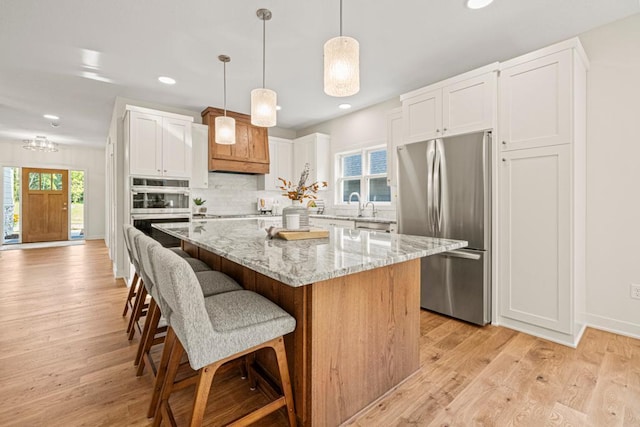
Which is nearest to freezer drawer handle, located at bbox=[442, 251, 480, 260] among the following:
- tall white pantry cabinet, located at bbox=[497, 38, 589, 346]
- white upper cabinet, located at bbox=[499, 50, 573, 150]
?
tall white pantry cabinet, located at bbox=[497, 38, 589, 346]

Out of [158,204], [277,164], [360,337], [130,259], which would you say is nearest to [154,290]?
[360,337]

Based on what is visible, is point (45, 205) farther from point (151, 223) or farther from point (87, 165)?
point (151, 223)

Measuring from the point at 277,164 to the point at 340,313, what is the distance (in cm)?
442

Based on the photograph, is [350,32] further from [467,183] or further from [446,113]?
[467,183]

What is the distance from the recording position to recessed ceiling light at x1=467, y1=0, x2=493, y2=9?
2.23 meters

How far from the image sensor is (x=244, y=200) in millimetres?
5516

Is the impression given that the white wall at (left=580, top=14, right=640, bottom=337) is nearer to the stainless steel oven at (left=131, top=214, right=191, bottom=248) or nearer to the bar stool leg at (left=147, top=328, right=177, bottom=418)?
the bar stool leg at (left=147, top=328, right=177, bottom=418)

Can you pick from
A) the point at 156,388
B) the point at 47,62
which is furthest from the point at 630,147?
the point at 47,62

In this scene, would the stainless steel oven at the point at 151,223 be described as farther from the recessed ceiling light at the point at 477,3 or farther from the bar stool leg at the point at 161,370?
the recessed ceiling light at the point at 477,3

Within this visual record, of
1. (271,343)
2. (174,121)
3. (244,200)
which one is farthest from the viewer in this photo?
(244,200)

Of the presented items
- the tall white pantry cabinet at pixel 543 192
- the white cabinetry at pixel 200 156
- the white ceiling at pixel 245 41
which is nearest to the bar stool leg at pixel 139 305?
the white ceiling at pixel 245 41

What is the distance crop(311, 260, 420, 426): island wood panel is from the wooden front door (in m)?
9.54

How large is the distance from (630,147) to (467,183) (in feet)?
4.08

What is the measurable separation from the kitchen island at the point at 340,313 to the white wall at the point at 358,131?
9.26 feet
